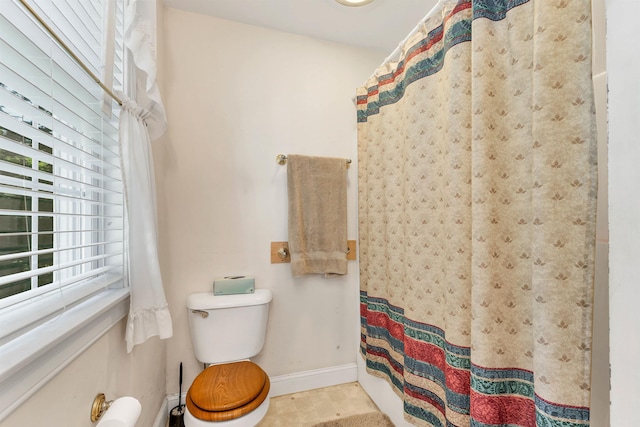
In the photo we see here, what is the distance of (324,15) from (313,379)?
2.22 m

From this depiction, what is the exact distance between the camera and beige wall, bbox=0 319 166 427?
1.97 ft

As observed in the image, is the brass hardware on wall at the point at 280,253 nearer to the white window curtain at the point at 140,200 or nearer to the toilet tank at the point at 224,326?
the toilet tank at the point at 224,326

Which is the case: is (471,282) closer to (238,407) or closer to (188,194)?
(238,407)

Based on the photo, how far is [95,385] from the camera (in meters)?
0.82

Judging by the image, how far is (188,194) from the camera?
159 cm

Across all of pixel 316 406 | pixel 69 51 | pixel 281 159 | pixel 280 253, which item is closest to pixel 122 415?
pixel 69 51

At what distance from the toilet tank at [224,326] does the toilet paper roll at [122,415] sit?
2.30 feet

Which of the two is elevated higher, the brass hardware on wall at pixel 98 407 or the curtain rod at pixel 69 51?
the curtain rod at pixel 69 51

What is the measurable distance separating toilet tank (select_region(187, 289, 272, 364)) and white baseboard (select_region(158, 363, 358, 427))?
1.17 ft

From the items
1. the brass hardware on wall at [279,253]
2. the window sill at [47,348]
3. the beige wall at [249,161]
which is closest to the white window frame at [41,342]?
the window sill at [47,348]

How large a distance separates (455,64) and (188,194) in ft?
4.66

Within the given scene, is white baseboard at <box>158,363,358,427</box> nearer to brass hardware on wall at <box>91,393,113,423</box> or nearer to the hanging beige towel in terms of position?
the hanging beige towel

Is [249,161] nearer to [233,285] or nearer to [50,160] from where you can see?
[233,285]

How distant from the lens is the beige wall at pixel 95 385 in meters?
0.60
